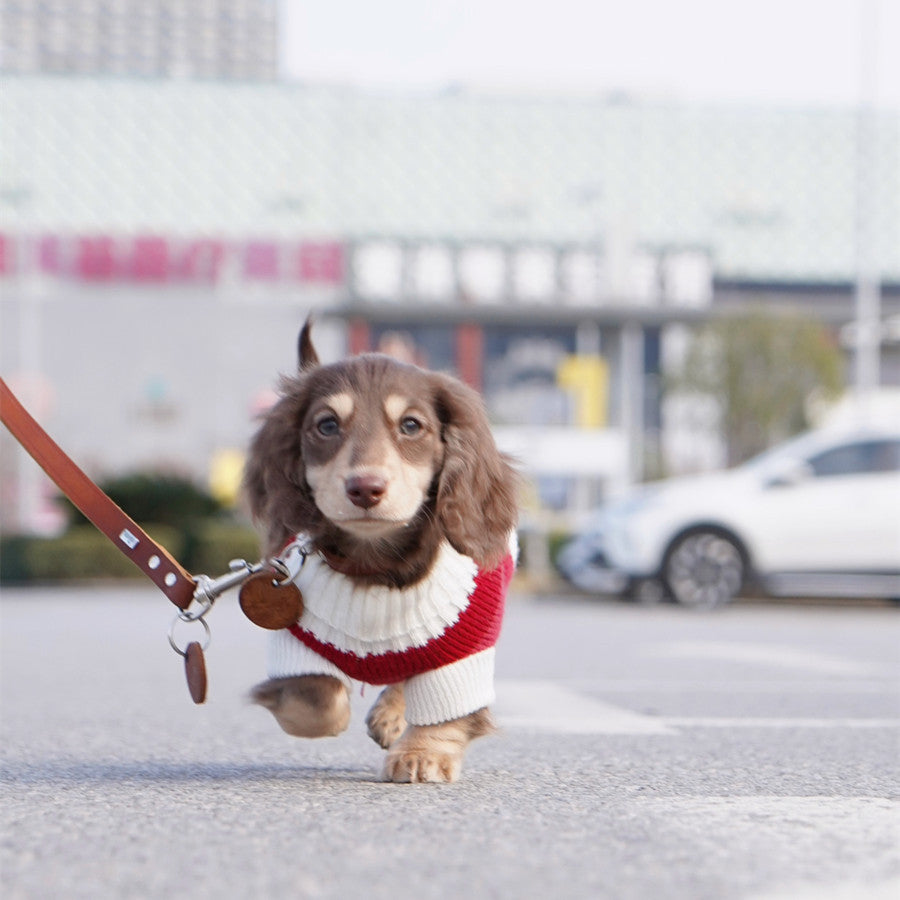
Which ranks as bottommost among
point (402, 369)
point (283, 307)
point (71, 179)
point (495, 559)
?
point (495, 559)

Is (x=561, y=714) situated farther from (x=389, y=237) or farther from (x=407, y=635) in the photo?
(x=389, y=237)

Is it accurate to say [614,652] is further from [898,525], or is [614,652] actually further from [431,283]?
[431,283]

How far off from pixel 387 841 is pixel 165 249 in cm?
4768

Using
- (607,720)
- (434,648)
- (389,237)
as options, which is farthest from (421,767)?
(389,237)

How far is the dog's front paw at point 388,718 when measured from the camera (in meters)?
4.16

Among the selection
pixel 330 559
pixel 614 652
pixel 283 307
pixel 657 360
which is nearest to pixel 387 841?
pixel 330 559

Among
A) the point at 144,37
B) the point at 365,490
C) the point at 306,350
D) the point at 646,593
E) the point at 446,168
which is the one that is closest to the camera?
the point at 365,490

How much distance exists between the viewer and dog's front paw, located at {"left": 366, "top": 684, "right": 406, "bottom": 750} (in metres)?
4.16

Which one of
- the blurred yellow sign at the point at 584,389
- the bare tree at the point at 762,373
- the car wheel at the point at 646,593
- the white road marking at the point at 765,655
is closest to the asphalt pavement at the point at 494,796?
the white road marking at the point at 765,655

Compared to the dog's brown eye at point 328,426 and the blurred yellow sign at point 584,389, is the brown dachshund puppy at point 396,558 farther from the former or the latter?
the blurred yellow sign at point 584,389

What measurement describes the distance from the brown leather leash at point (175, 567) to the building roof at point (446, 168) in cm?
5470

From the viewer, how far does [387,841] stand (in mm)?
2766

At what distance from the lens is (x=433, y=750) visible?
3.63 meters

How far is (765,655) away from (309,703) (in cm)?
573
